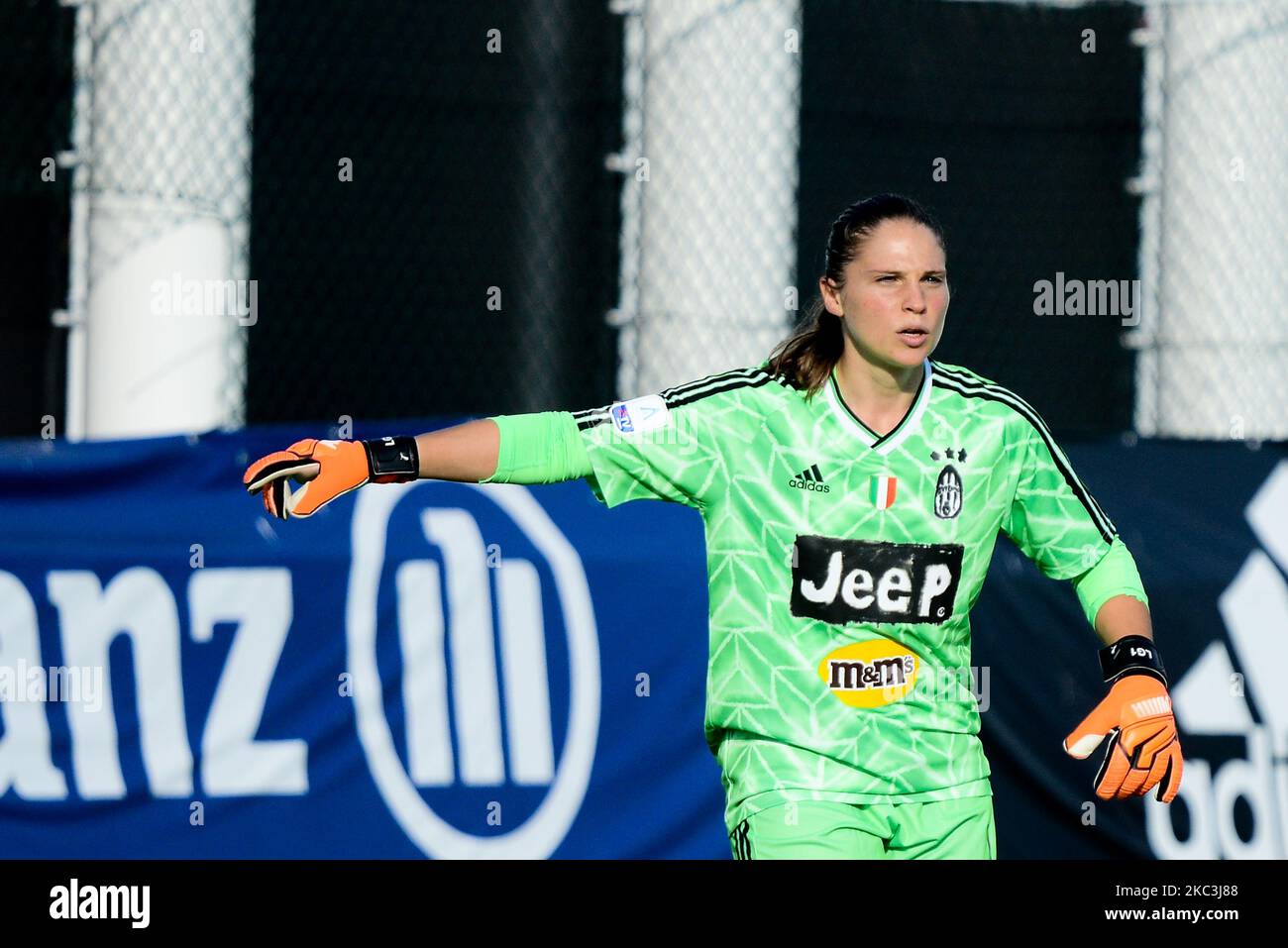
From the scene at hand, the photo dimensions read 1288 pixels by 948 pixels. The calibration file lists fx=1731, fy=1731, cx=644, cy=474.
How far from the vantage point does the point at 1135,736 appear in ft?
11.0

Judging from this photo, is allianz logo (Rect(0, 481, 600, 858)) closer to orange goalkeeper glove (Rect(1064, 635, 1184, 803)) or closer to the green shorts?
the green shorts

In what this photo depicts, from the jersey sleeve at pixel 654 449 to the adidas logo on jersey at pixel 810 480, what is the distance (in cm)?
16

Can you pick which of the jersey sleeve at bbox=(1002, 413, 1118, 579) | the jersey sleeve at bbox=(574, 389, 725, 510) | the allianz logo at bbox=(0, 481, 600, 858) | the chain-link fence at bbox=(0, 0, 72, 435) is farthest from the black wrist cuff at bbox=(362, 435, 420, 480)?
the chain-link fence at bbox=(0, 0, 72, 435)

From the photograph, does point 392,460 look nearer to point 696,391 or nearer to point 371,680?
point 696,391

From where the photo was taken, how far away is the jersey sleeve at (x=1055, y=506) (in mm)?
3650

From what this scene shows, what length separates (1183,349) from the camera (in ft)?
23.7

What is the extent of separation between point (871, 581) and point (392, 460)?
3.23 feet

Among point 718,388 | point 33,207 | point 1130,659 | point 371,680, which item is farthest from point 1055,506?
point 33,207

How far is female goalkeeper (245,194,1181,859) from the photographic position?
339 cm

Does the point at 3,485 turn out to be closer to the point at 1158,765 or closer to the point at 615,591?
the point at 615,591

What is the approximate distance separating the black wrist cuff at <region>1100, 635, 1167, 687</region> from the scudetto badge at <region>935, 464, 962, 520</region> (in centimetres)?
41
